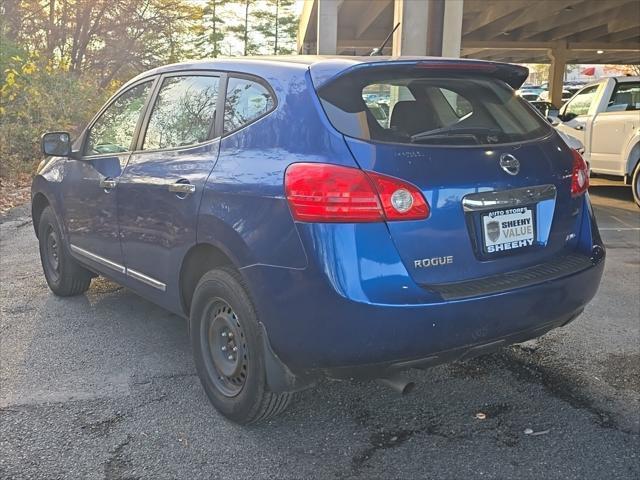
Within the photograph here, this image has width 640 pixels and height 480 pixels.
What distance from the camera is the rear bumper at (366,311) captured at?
8.28 feet

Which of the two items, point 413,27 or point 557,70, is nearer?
point 413,27

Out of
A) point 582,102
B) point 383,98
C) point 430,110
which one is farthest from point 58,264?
point 582,102

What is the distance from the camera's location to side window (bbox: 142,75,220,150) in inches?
135

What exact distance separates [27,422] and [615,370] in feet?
10.5

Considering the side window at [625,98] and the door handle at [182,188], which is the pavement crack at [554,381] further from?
the side window at [625,98]

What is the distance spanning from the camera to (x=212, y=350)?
3.33m

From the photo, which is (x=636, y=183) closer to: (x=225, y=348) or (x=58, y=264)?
(x=58, y=264)

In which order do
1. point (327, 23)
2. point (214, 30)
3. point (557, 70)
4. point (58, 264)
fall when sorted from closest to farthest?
point (58, 264) → point (327, 23) → point (557, 70) → point (214, 30)

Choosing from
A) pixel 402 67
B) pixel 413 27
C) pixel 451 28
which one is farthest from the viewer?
pixel 451 28

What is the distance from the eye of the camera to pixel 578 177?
3.24 meters

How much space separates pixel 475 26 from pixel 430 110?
23828 mm

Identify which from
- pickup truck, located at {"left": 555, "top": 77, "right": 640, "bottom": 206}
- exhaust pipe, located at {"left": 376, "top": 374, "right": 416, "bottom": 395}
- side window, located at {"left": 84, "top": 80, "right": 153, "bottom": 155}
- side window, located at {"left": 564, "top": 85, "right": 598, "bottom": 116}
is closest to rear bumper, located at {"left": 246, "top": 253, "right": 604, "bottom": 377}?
exhaust pipe, located at {"left": 376, "top": 374, "right": 416, "bottom": 395}

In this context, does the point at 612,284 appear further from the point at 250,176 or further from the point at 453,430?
the point at 250,176

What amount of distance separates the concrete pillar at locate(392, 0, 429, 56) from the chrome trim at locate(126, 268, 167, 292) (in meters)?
8.66
